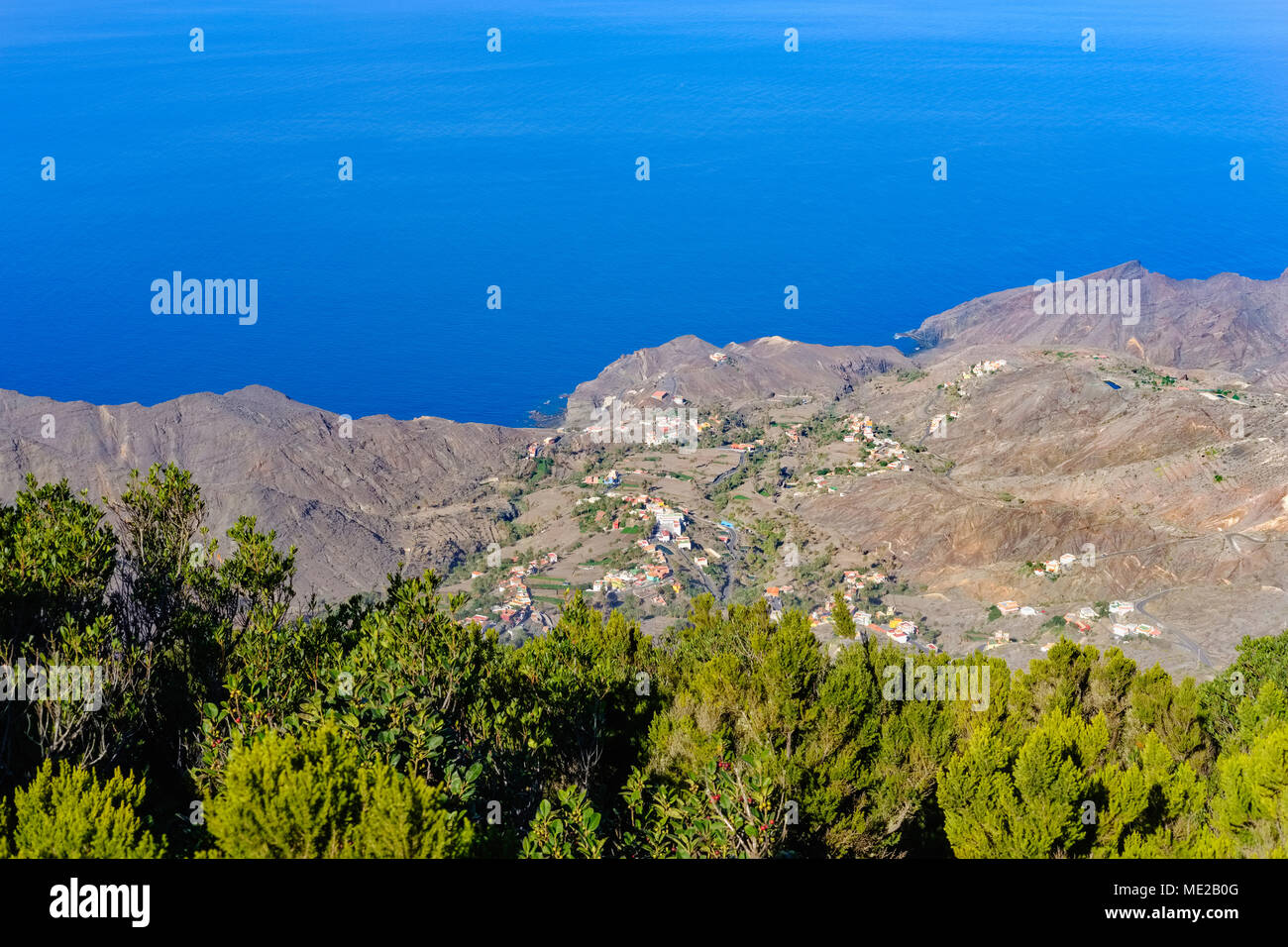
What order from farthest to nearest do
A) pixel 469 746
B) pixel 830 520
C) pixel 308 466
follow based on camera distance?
1. pixel 308 466
2. pixel 830 520
3. pixel 469 746

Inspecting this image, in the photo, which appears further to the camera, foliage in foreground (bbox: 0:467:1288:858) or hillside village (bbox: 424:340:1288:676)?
hillside village (bbox: 424:340:1288:676)

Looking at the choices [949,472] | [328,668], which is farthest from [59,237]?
[328,668]

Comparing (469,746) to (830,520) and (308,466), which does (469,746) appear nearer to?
(830,520)

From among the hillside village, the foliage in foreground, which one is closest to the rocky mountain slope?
the hillside village

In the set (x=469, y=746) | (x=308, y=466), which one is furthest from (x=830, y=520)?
(x=469, y=746)

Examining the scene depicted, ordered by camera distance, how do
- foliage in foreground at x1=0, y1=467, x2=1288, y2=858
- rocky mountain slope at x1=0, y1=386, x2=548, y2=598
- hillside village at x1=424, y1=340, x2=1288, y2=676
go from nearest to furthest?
foliage in foreground at x1=0, y1=467, x2=1288, y2=858
hillside village at x1=424, y1=340, x2=1288, y2=676
rocky mountain slope at x1=0, y1=386, x2=548, y2=598

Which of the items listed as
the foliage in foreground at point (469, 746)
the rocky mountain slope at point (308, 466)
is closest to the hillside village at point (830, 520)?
the rocky mountain slope at point (308, 466)

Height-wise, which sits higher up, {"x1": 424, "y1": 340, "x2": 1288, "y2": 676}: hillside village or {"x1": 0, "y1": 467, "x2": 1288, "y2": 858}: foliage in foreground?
{"x1": 424, "y1": 340, "x2": 1288, "y2": 676}: hillside village

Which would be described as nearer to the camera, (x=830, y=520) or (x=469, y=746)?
(x=469, y=746)

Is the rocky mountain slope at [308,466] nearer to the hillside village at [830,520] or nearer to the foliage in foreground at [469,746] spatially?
the hillside village at [830,520]

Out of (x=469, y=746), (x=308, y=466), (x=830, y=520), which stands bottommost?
(x=469, y=746)

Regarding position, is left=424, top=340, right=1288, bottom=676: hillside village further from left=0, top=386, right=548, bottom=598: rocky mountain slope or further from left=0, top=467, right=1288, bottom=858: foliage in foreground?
left=0, top=467, right=1288, bottom=858: foliage in foreground

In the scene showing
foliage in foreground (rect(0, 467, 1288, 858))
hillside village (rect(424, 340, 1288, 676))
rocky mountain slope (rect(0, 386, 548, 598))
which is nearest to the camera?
foliage in foreground (rect(0, 467, 1288, 858))
